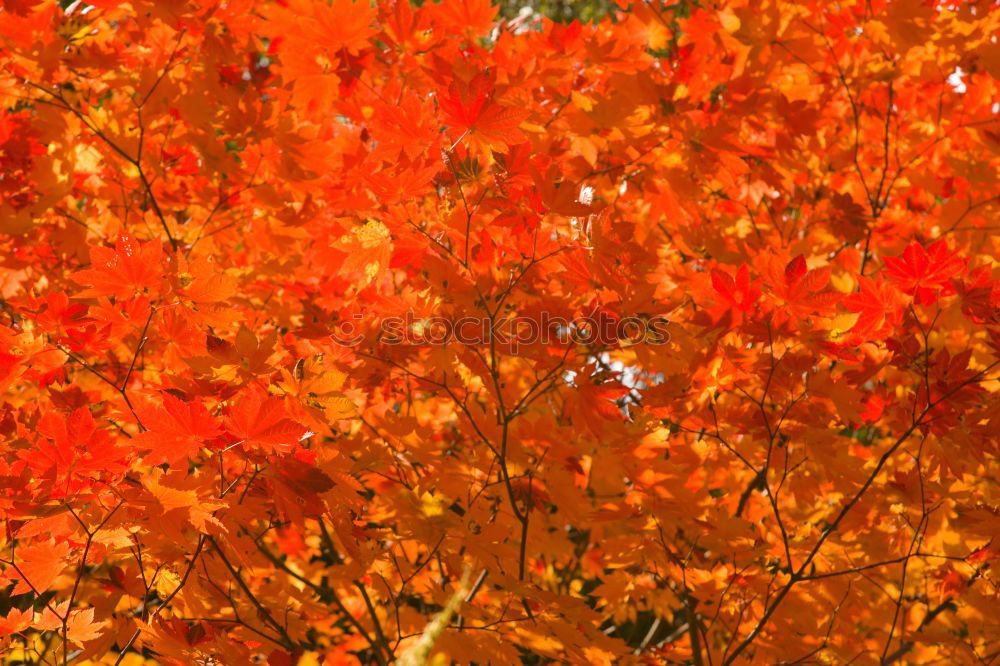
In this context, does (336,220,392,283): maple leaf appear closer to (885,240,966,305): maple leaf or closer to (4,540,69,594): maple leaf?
(4,540,69,594): maple leaf

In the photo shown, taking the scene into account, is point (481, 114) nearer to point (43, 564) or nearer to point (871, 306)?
point (871, 306)

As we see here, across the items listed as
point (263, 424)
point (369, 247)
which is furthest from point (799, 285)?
point (263, 424)

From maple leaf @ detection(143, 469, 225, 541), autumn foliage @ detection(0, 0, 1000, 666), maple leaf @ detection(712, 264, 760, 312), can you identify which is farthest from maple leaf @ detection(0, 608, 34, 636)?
maple leaf @ detection(712, 264, 760, 312)

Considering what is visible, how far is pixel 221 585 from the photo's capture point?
1623 millimetres

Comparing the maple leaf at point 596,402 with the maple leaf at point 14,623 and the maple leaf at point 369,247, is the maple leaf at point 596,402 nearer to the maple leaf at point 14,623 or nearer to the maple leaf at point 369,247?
the maple leaf at point 369,247

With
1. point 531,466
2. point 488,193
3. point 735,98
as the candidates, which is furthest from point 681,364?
point 735,98

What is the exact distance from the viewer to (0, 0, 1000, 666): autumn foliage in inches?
54.2

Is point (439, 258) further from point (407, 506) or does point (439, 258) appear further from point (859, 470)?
point (859, 470)

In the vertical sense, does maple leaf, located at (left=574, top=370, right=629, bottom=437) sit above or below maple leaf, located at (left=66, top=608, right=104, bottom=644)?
above

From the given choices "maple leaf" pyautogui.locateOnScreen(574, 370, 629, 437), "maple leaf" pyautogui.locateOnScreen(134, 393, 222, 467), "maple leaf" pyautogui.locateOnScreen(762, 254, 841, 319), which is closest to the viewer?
"maple leaf" pyautogui.locateOnScreen(134, 393, 222, 467)

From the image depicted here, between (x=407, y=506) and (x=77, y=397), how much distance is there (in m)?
0.75

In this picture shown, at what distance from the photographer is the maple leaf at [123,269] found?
1.31 meters

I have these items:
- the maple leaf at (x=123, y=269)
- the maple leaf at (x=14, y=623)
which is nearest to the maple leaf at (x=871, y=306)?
the maple leaf at (x=123, y=269)

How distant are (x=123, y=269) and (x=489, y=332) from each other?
658mm
